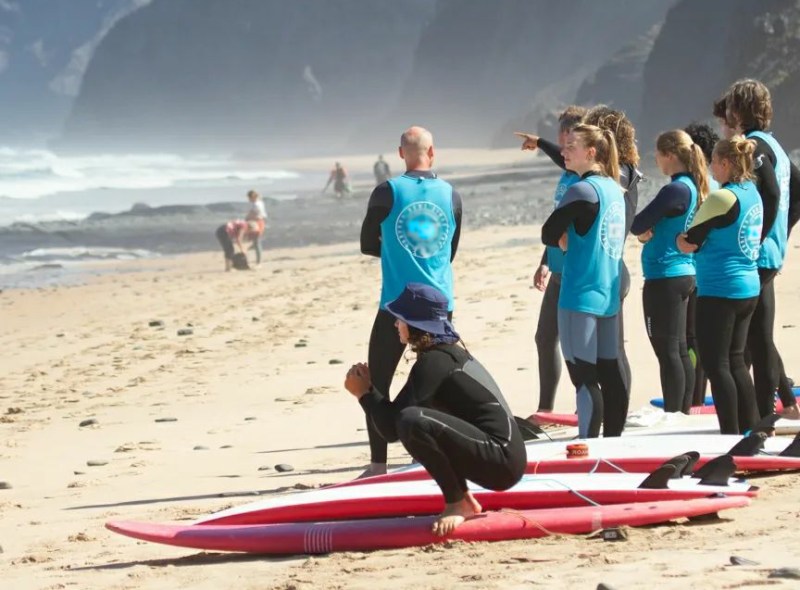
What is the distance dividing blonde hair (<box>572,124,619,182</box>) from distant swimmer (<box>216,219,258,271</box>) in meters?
13.9

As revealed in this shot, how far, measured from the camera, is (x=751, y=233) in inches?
232

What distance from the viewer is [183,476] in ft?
Answer: 22.6

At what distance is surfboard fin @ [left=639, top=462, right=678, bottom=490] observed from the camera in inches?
203

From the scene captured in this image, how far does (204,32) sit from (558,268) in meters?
119

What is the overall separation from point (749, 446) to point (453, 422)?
1.44m

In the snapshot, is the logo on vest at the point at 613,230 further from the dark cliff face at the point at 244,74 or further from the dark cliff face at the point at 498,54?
the dark cliff face at the point at 244,74

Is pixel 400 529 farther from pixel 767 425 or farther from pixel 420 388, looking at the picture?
pixel 767 425

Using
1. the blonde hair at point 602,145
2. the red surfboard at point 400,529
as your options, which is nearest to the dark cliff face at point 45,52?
the blonde hair at point 602,145

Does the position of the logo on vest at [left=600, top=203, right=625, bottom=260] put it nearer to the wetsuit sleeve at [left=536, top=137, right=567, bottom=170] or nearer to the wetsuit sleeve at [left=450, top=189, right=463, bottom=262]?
the wetsuit sleeve at [left=450, top=189, right=463, bottom=262]

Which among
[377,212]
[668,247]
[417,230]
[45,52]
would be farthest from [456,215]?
[45,52]

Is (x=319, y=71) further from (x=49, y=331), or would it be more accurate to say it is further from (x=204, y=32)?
(x=49, y=331)

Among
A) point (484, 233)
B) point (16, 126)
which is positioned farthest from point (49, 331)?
point (16, 126)

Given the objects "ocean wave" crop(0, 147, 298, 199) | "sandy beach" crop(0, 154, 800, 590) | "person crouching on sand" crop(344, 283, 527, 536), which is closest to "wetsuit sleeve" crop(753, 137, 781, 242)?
"sandy beach" crop(0, 154, 800, 590)

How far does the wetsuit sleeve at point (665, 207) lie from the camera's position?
246 inches
